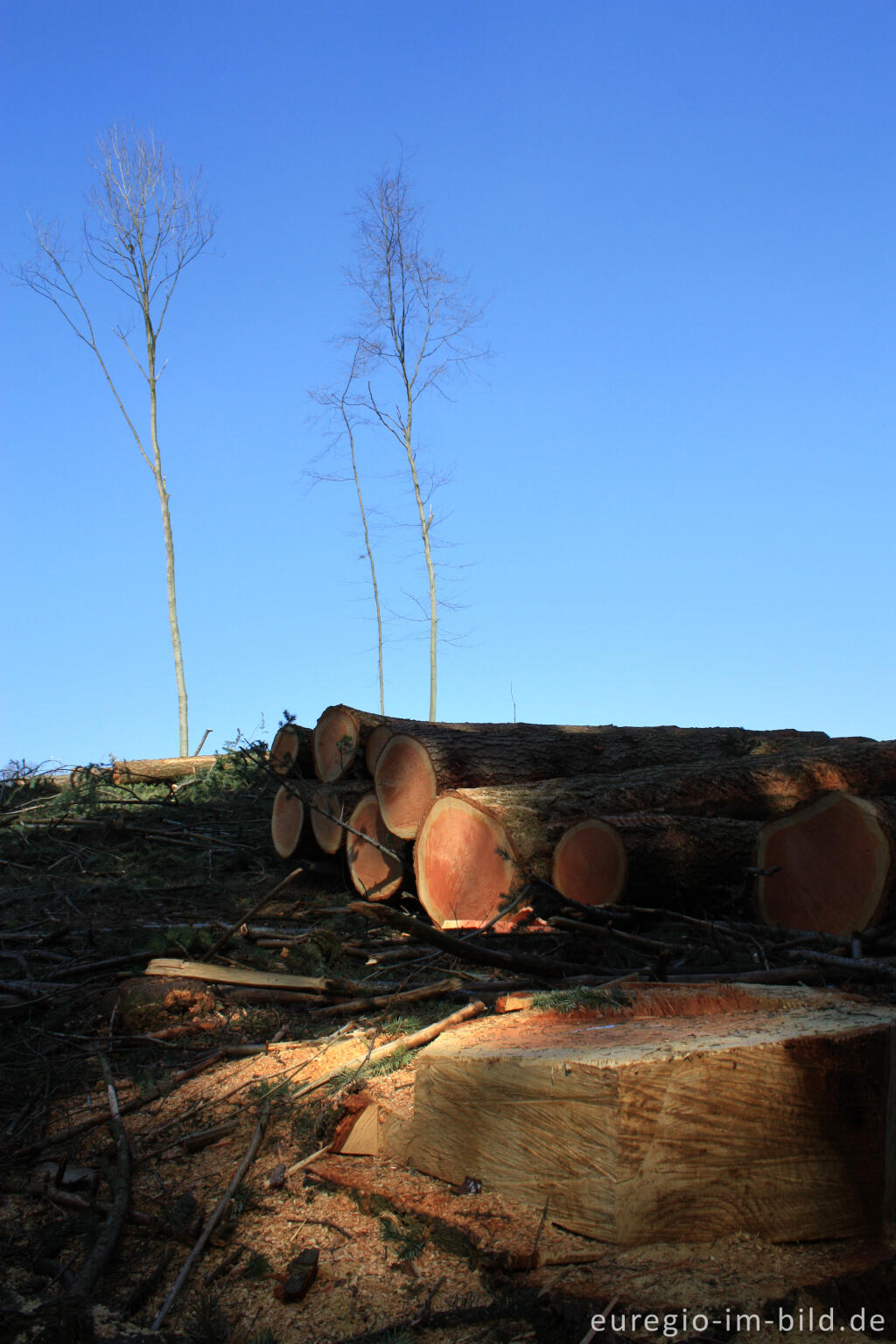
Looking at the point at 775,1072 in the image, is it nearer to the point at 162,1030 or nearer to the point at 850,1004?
the point at 850,1004

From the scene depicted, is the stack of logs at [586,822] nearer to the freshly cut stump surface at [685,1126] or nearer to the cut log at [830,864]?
the cut log at [830,864]

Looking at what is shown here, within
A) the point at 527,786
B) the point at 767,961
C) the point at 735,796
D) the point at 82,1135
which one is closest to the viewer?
the point at 82,1135

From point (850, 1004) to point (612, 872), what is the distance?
2828mm

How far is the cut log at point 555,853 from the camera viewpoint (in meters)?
5.85

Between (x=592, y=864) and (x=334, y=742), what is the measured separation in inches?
111

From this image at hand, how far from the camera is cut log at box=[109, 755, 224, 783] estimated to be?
11172 millimetres

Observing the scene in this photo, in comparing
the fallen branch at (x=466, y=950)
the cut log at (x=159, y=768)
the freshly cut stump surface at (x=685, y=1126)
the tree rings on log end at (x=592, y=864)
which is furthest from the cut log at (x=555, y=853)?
the cut log at (x=159, y=768)

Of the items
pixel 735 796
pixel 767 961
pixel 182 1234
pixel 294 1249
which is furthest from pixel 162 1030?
pixel 735 796

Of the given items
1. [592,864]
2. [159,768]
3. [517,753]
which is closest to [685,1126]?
[592,864]

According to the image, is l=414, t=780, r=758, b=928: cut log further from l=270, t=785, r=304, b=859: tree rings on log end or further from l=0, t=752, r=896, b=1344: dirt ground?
l=270, t=785, r=304, b=859: tree rings on log end

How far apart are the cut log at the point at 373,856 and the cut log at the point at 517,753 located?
248 millimetres

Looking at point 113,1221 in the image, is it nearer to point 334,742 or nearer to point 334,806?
point 334,806

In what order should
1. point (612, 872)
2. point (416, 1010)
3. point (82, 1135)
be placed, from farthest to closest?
point (612, 872) < point (416, 1010) < point (82, 1135)

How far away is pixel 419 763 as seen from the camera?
6.80 meters
